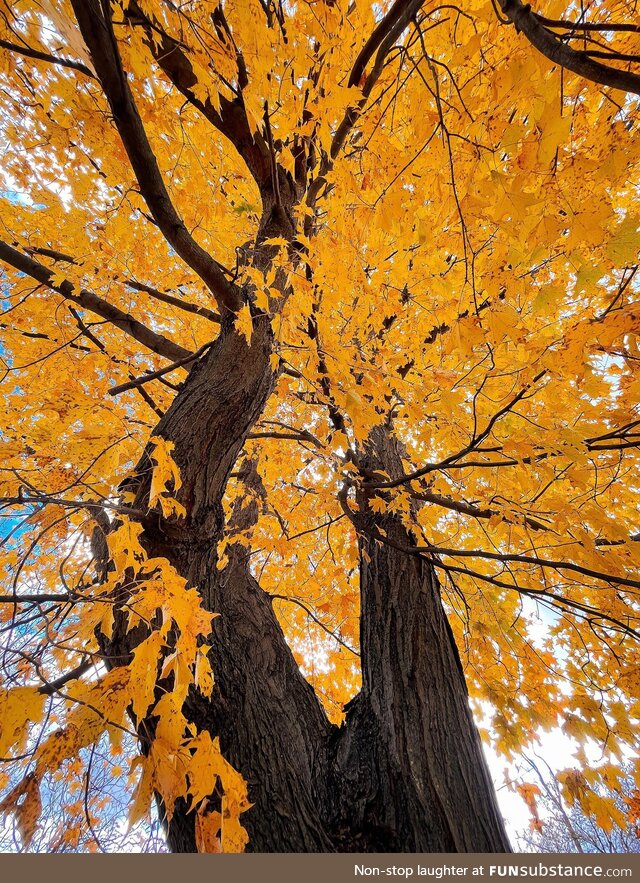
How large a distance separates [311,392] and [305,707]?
1791 mm

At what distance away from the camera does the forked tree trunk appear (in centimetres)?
126

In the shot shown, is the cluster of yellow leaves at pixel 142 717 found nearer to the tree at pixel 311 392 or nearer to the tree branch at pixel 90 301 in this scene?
the tree at pixel 311 392

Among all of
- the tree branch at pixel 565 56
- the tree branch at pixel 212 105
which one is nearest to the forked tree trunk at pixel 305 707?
the tree branch at pixel 212 105

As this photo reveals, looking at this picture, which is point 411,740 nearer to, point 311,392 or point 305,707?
point 305,707

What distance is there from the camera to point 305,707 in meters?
1.67

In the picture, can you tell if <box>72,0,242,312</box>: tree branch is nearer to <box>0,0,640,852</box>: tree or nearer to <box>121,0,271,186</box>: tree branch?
<box>0,0,640,852</box>: tree

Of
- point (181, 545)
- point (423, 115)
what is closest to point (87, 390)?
point (181, 545)

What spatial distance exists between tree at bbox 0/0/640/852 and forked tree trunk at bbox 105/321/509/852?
0.04 ft

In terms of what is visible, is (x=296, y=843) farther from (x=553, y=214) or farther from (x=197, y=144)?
(x=197, y=144)

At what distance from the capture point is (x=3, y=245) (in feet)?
5.12

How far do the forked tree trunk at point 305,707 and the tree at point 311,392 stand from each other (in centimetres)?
1

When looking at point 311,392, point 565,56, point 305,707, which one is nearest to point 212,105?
point 311,392

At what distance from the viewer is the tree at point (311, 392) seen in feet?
3.69

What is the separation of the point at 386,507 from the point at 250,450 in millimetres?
1654
